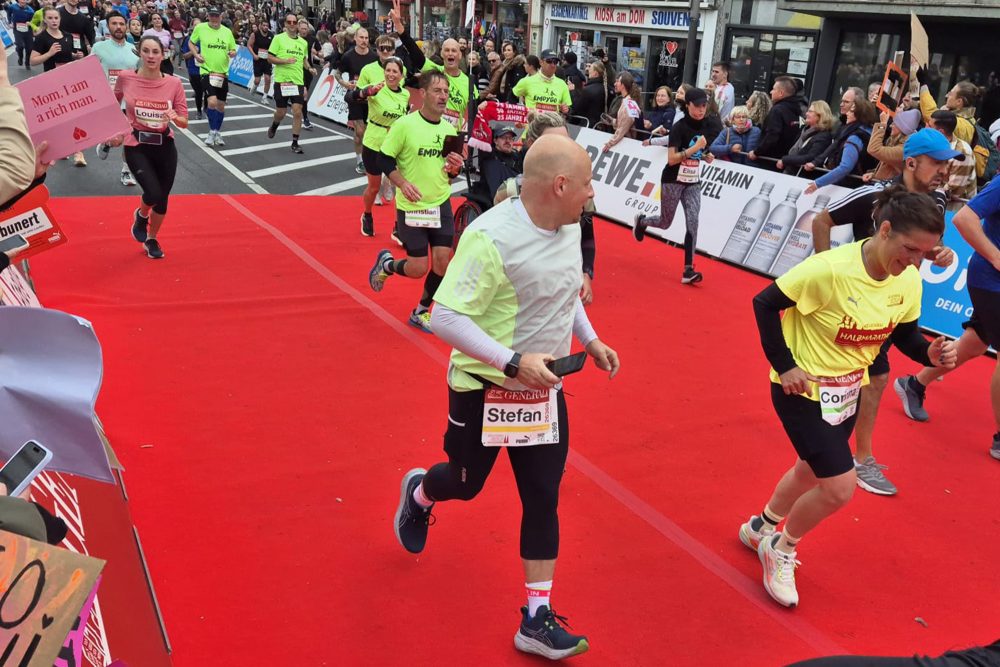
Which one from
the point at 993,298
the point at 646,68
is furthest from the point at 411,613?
the point at 646,68

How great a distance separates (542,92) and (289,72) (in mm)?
5587

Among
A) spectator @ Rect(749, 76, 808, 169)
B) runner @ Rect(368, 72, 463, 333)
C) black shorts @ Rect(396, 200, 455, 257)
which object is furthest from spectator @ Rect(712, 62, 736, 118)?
black shorts @ Rect(396, 200, 455, 257)

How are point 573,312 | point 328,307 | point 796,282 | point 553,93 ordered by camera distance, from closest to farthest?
1. point 573,312
2. point 796,282
3. point 328,307
4. point 553,93

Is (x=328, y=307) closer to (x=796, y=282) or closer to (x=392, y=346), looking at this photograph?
(x=392, y=346)

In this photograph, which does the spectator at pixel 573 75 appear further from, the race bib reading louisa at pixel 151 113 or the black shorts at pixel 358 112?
Result: the race bib reading louisa at pixel 151 113

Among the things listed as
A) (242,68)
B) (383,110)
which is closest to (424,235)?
(383,110)

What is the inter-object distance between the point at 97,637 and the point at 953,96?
928cm

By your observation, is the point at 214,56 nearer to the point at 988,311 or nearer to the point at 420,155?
the point at 420,155

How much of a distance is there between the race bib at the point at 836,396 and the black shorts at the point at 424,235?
158 inches

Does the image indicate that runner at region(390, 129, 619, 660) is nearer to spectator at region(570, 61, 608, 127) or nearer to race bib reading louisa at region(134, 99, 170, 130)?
race bib reading louisa at region(134, 99, 170, 130)

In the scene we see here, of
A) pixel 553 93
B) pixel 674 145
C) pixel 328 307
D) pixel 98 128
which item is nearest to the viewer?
pixel 98 128

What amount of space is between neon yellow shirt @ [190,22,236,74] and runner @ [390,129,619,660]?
14475 mm

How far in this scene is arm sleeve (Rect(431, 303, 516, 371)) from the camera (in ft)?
10.0

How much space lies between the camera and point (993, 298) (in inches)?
206
